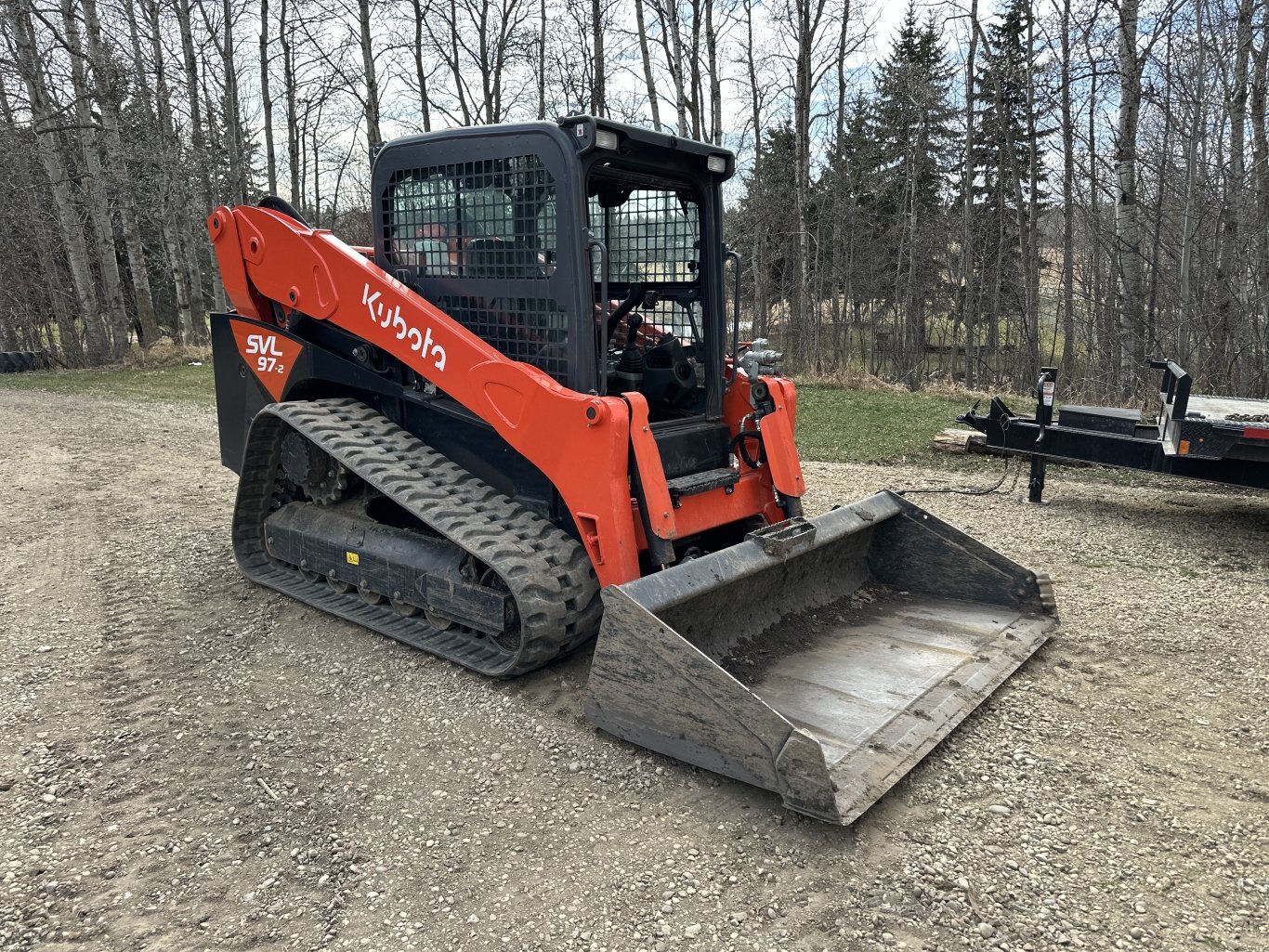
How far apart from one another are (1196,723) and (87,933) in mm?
3922

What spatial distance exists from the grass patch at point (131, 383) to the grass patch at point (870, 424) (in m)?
8.60

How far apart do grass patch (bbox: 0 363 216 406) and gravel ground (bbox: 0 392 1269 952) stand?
9969 mm

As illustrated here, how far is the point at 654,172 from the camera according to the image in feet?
→ 14.6

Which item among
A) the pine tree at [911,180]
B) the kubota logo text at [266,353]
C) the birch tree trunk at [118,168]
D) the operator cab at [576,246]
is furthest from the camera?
the pine tree at [911,180]

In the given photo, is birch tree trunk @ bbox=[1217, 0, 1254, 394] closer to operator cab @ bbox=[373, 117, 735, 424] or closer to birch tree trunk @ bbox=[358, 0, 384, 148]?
operator cab @ bbox=[373, 117, 735, 424]

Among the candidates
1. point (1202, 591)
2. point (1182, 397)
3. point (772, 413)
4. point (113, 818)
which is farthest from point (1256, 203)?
point (113, 818)

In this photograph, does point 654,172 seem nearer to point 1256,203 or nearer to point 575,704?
point 575,704

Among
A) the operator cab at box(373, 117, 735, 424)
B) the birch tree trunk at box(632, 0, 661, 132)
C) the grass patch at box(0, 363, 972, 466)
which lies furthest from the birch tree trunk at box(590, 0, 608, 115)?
the operator cab at box(373, 117, 735, 424)

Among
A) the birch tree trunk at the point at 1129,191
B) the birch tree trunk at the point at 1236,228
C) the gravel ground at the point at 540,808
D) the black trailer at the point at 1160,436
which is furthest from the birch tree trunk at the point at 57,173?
the birch tree trunk at the point at 1236,228

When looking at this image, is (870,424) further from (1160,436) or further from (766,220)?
(766,220)

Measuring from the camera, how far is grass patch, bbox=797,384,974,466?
9.84 meters

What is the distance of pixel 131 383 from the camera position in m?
15.9

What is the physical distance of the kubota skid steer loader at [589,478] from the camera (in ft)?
11.6

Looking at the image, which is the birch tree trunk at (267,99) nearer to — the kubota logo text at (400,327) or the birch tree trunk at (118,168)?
the birch tree trunk at (118,168)
